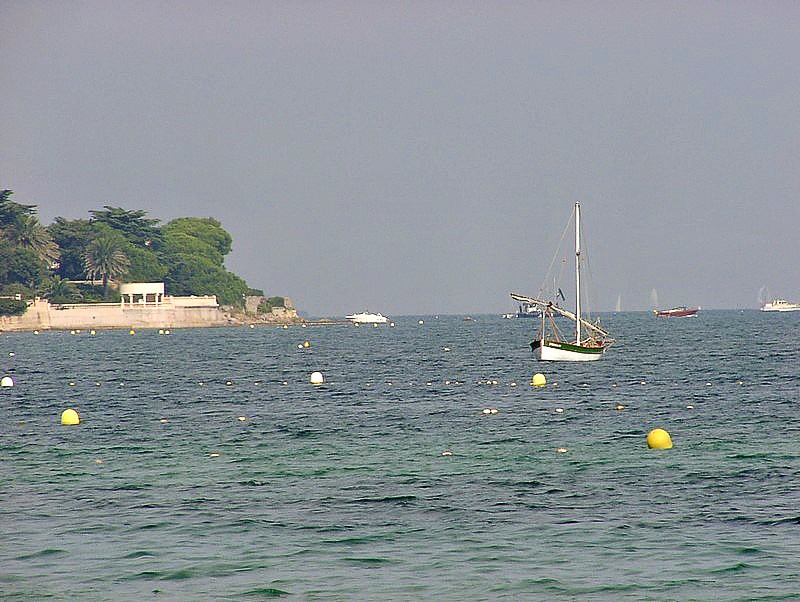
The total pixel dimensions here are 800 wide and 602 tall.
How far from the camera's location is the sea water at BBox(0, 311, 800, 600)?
25.4 m

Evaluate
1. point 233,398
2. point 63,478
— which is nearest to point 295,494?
point 63,478

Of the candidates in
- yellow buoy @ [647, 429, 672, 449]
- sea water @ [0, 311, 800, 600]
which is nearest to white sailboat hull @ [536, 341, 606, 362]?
sea water @ [0, 311, 800, 600]

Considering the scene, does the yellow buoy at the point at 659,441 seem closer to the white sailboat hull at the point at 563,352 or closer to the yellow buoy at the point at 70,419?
the yellow buoy at the point at 70,419

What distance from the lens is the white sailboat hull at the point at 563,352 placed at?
358ft

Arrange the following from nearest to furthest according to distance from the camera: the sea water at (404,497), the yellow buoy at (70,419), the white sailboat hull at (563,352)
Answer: the sea water at (404,497) → the yellow buoy at (70,419) → the white sailboat hull at (563,352)

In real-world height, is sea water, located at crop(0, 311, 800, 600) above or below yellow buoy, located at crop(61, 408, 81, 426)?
below

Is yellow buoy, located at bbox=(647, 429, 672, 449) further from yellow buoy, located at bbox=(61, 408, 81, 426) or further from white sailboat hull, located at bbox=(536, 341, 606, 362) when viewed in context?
white sailboat hull, located at bbox=(536, 341, 606, 362)

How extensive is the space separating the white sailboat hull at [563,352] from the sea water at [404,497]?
116 ft

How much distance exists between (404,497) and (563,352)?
3001 inches

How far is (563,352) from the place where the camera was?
109312 mm

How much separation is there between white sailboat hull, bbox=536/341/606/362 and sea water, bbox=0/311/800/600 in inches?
1390

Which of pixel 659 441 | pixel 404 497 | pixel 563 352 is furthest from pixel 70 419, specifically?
→ pixel 563 352

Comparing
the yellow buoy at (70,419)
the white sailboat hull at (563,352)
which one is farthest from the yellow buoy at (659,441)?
the white sailboat hull at (563,352)

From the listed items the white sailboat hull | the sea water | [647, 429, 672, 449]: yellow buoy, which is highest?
the white sailboat hull
